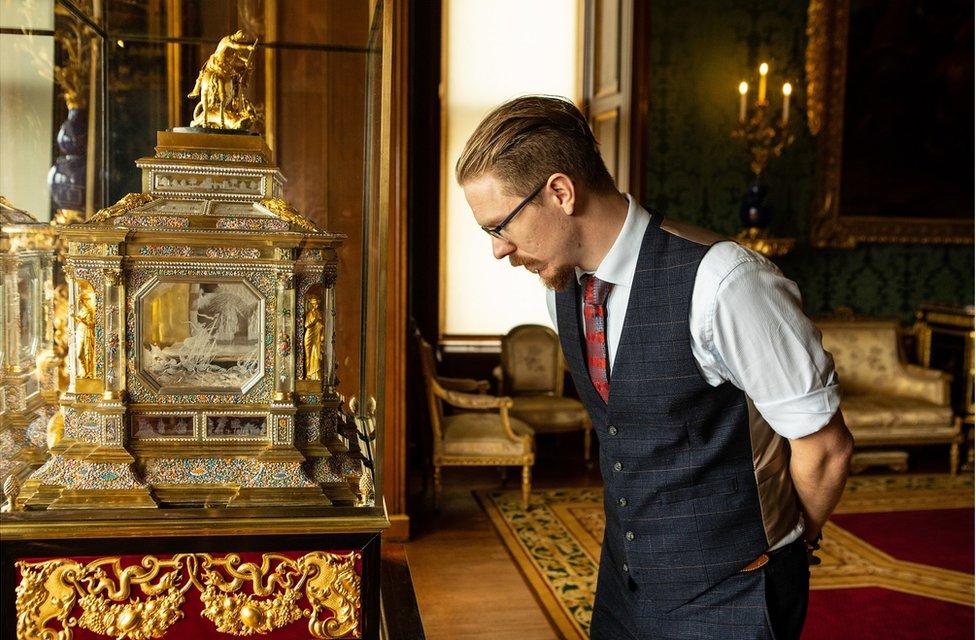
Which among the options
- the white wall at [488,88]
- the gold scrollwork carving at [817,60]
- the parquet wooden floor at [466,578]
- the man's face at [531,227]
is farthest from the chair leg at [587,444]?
the man's face at [531,227]

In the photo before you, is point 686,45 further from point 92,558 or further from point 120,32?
point 92,558

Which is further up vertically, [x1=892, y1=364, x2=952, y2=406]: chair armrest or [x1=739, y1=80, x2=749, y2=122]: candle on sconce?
[x1=739, y1=80, x2=749, y2=122]: candle on sconce

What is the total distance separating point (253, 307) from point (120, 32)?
0.87 metres

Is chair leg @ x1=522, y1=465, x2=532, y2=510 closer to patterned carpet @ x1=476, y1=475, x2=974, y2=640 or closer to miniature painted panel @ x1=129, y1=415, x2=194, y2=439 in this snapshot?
patterned carpet @ x1=476, y1=475, x2=974, y2=640

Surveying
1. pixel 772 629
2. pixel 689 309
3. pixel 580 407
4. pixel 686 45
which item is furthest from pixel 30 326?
pixel 686 45

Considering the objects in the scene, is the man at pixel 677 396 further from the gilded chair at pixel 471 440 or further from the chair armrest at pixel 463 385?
the chair armrest at pixel 463 385

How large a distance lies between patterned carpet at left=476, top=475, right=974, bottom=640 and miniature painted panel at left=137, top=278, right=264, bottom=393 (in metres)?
2.00

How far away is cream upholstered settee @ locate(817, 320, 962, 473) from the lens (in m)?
5.89

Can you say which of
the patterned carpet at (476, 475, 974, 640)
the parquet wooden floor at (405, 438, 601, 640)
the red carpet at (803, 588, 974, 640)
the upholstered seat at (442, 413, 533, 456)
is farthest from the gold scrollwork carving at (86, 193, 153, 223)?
the upholstered seat at (442, 413, 533, 456)

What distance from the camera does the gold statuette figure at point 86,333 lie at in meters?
2.01

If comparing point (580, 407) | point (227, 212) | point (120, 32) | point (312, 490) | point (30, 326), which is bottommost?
point (580, 407)

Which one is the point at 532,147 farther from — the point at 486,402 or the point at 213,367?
the point at 486,402

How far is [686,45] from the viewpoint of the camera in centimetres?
646

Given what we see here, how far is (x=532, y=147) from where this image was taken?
4.96ft
